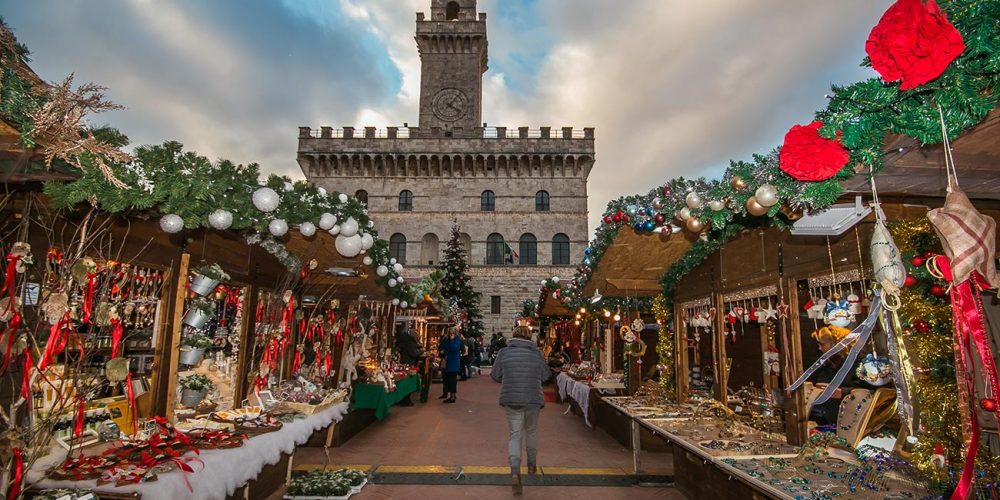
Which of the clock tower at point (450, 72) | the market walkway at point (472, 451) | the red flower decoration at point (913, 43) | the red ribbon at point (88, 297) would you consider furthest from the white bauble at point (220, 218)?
the clock tower at point (450, 72)

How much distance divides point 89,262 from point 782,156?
4.46 meters

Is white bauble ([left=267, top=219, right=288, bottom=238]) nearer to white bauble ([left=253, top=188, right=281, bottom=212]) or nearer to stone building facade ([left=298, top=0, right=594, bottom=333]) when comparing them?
white bauble ([left=253, top=188, right=281, bottom=212])

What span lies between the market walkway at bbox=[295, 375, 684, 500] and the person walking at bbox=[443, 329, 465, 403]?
1.57 metres

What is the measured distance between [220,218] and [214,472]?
182cm

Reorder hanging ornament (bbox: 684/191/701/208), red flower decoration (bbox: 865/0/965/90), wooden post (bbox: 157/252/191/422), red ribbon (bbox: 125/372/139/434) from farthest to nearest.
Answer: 1. wooden post (bbox: 157/252/191/422)
2. red ribbon (bbox: 125/372/139/434)
3. hanging ornament (bbox: 684/191/701/208)
4. red flower decoration (bbox: 865/0/965/90)

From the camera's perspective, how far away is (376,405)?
7.84 metres

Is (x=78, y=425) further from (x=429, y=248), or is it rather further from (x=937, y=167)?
(x=429, y=248)

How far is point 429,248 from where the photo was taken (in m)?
26.6

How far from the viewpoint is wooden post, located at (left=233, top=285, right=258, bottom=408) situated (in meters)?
5.68

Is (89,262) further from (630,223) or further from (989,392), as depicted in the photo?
(989,392)

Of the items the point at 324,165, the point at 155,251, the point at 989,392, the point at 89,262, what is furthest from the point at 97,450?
the point at 324,165

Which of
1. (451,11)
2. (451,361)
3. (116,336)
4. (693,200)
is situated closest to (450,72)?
(451,11)

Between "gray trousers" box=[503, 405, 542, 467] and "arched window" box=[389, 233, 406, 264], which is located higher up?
"arched window" box=[389, 233, 406, 264]

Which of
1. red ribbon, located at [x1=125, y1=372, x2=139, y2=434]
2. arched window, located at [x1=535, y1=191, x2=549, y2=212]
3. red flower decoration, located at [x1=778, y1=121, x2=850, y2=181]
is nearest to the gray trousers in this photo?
red ribbon, located at [x1=125, y1=372, x2=139, y2=434]
